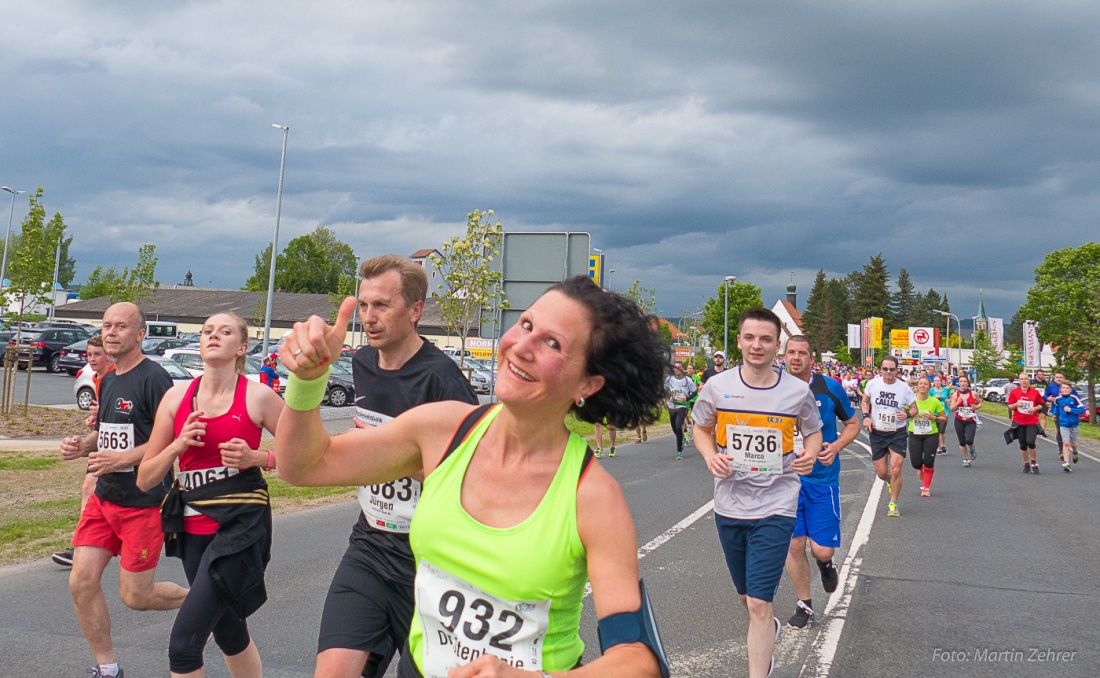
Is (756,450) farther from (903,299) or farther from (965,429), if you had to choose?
(903,299)

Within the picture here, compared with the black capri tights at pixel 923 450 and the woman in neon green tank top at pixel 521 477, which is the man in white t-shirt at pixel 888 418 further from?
the woman in neon green tank top at pixel 521 477

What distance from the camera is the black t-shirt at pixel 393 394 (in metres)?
A: 3.51

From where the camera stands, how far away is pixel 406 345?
157 inches

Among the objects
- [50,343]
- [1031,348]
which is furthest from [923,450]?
[1031,348]

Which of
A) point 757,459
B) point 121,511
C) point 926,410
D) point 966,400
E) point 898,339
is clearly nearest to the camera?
point 121,511

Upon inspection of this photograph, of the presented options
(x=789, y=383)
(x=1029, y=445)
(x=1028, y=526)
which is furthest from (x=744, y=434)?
(x=1029, y=445)

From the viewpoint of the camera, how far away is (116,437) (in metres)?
4.95

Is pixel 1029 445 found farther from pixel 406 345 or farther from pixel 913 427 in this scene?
pixel 406 345

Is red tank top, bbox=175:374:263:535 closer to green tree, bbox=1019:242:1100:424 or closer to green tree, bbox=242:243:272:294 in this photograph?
green tree, bbox=1019:242:1100:424

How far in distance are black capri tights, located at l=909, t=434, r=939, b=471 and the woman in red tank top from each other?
11.3 meters

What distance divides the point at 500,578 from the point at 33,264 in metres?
21.7

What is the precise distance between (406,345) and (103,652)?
2396mm

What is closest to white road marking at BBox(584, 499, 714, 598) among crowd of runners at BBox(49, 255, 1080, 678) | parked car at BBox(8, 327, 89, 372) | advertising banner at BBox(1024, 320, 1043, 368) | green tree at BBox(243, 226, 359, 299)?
crowd of runners at BBox(49, 255, 1080, 678)

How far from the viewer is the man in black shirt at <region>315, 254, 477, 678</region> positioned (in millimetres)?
3301
